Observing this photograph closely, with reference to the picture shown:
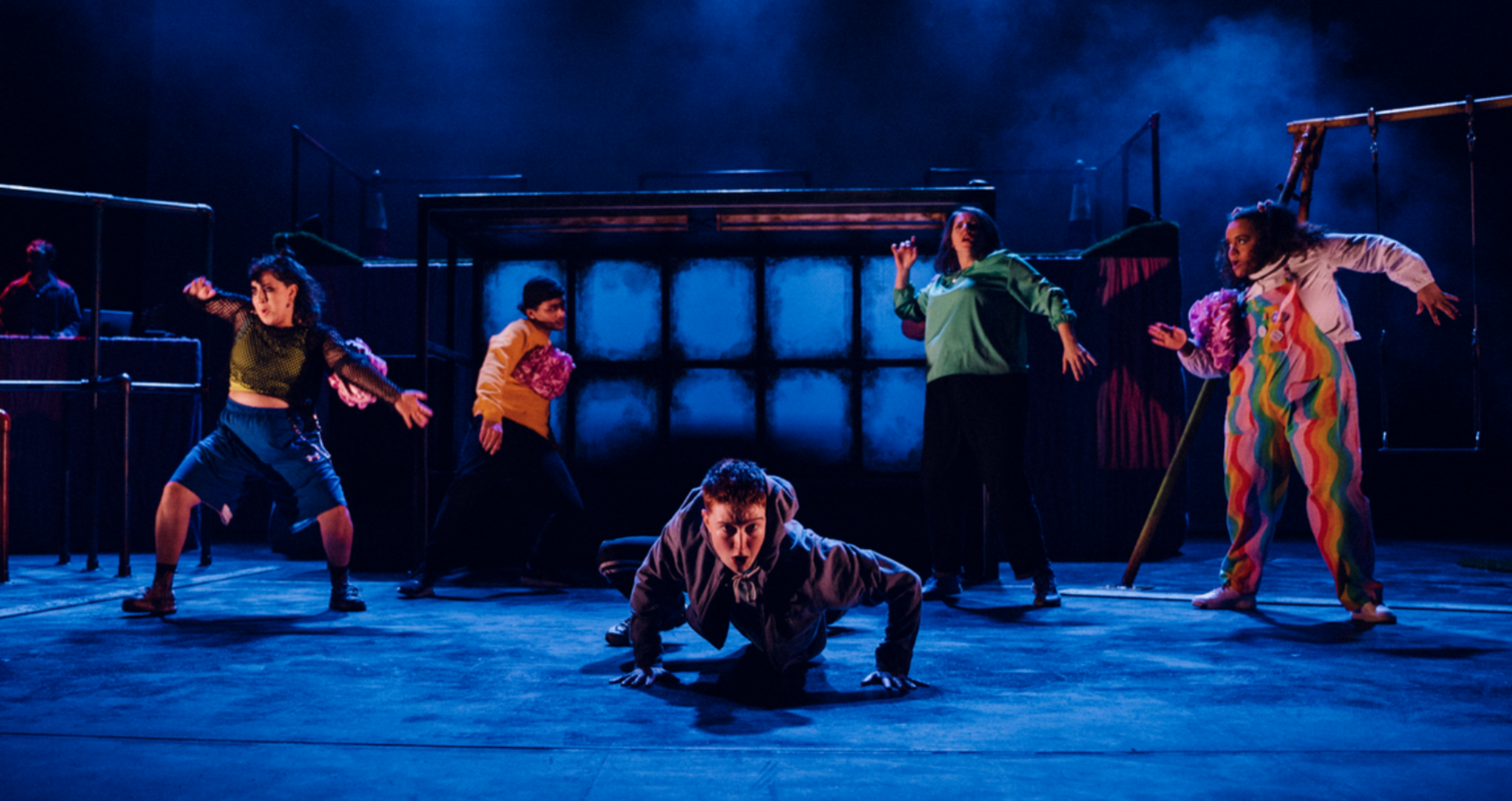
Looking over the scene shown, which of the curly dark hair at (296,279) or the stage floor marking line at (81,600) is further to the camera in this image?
the curly dark hair at (296,279)

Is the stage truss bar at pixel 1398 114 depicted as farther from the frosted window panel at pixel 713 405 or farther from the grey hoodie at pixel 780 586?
the frosted window panel at pixel 713 405

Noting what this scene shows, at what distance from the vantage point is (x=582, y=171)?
433 inches

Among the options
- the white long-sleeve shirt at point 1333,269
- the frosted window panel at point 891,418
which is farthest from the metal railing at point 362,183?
the white long-sleeve shirt at point 1333,269

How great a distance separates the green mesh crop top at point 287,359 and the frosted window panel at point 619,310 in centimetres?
239

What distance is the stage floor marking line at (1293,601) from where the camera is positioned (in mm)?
4191

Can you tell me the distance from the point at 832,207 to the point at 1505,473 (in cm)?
734

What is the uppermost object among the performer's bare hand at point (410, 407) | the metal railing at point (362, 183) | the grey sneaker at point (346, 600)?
the metal railing at point (362, 183)

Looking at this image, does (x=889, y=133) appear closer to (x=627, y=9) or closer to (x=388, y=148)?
(x=627, y=9)

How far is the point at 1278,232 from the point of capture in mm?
4000

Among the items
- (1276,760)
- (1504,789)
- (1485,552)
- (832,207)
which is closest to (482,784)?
(1276,760)

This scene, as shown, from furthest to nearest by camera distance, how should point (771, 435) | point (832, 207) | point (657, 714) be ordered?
point (771, 435)
point (832, 207)
point (657, 714)

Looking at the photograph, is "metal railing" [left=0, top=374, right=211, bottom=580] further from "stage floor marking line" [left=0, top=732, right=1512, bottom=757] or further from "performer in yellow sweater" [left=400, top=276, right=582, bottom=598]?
"stage floor marking line" [left=0, top=732, right=1512, bottom=757]

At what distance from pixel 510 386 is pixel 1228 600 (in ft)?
11.9

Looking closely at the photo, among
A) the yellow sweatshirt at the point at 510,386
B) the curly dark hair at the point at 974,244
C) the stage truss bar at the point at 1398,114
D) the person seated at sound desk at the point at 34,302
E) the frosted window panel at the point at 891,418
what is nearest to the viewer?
the stage truss bar at the point at 1398,114
